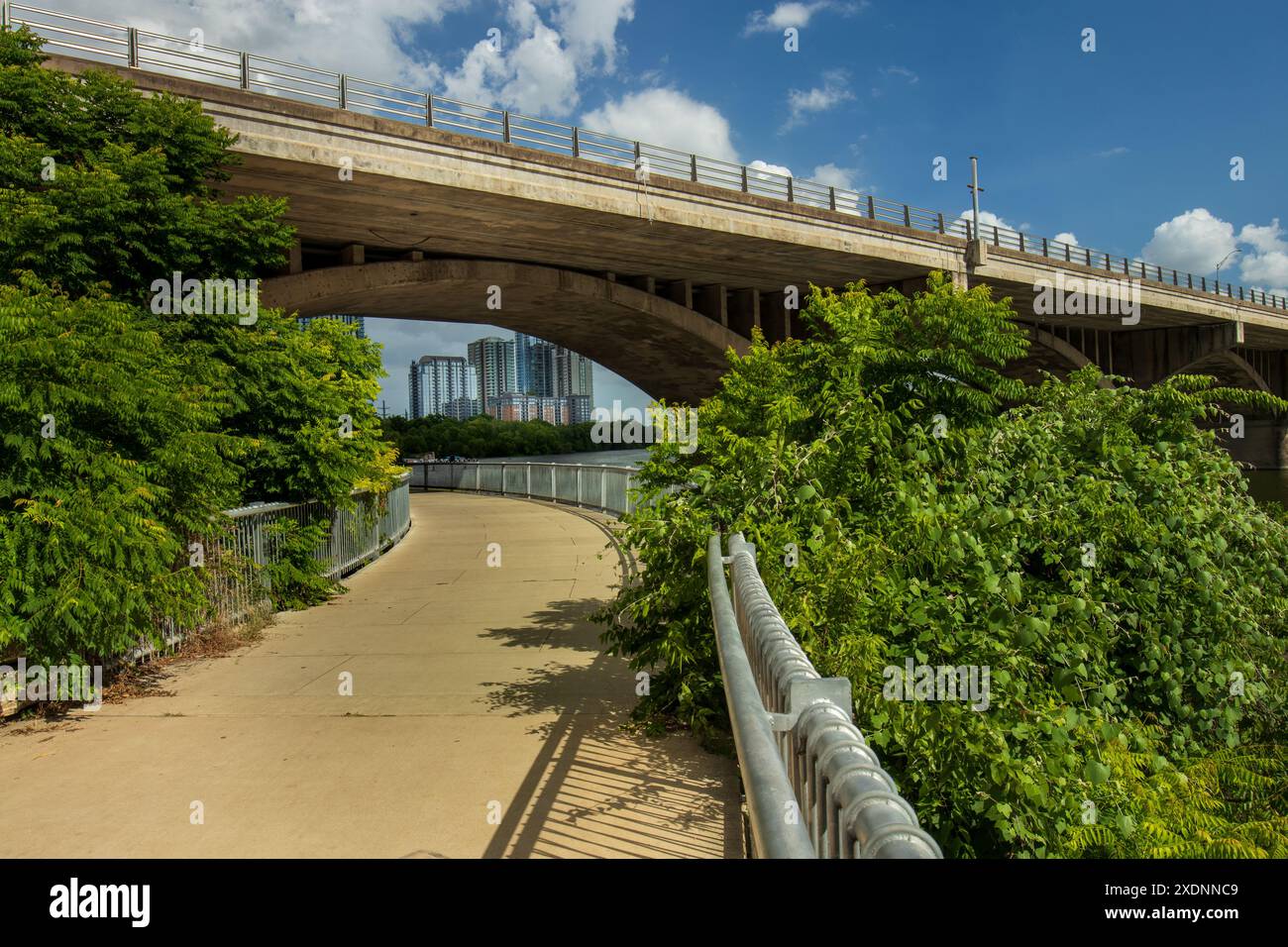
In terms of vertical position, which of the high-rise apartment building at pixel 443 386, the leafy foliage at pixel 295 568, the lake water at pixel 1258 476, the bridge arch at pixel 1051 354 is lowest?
the leafy foliage at pixel 295 568

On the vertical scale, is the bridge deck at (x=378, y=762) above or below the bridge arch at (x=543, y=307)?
below

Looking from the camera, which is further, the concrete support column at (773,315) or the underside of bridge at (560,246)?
the concrete support column at (773,315)

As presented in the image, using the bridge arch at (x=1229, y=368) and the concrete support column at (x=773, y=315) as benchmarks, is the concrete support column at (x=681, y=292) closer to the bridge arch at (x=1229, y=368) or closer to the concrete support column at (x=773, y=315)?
the concrete support column at (x=773, y=315)

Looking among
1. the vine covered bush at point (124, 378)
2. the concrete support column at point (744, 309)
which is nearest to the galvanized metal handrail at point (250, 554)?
the vine covered bush at point (124, 378)

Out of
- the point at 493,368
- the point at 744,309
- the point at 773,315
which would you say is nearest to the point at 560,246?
the point at 744,309

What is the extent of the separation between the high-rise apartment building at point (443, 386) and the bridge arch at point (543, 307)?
536 feet

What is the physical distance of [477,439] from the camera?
67.4m

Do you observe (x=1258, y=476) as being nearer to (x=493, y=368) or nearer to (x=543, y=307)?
(x=543, y=307)

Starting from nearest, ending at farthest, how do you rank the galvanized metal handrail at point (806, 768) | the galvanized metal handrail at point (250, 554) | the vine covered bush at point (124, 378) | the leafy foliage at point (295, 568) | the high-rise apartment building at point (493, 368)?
the galvanized metal handrail at point (806, 768) → the vine covered bush at point (124, 378) → the galvanized metal handrail at point (250, 554) → the leafy foliage at point (295, 568) → the high-rise apartment building at point (493, 368)

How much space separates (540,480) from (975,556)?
2202 centimetres

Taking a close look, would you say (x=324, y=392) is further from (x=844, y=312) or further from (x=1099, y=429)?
(x=1099, y=429)

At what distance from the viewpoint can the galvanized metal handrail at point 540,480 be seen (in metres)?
20.8
